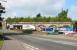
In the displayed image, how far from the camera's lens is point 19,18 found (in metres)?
200

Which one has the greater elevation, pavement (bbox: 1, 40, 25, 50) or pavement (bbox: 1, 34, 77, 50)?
pavement (bbox: 1, 40, 25, 50)

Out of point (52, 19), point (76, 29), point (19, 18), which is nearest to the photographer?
point (76, 29)

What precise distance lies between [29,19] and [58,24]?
33.6 metres

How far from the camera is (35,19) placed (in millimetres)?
186250

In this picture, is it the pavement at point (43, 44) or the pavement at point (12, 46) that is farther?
the pavement at point (43, 44)

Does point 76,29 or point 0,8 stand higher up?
point 0,8

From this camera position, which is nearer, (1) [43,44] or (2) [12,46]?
(2) [12,46]

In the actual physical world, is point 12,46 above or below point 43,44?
above

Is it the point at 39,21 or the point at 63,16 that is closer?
the point at 39,21

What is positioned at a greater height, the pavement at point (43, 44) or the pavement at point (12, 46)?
the pavement at point (12, 46)

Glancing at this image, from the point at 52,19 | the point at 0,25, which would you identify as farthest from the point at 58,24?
the point at 0,25

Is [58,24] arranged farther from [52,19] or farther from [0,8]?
[0,8]

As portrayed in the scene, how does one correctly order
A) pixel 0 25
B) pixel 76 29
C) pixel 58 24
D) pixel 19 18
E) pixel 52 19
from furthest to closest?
pixel 19 18
pixel 52 19
pixel 58 24
pixel 76 29
pixel 0 25

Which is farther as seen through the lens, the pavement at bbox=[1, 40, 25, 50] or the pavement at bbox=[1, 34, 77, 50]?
the pavement at bbox=[1, 34, 77, 50]
